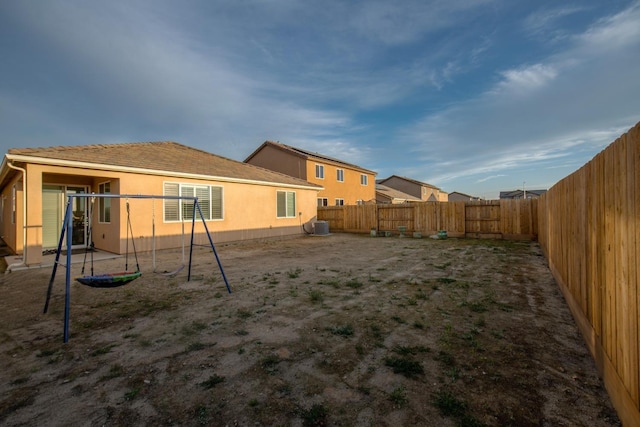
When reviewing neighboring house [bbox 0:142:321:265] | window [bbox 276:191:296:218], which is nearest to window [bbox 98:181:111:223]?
neighboring house [bbox 0:142:321:265]

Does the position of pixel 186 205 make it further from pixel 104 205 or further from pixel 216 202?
pixel 104 205

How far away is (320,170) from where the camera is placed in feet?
78.1

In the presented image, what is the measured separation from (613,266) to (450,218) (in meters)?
14.0

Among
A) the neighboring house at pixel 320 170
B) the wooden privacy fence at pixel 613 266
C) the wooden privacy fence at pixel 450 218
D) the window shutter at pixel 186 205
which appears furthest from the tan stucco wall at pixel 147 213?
the wooden privacy fence at pixel 613 266

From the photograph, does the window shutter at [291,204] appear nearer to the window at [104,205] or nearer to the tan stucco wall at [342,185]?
the tan stucco wall at [342,185]

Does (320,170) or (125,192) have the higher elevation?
(320,170)

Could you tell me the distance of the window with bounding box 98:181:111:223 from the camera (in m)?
10.0

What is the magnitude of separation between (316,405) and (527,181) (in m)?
44.5

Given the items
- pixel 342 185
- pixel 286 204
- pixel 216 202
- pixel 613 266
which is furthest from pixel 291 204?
pixel 613 266

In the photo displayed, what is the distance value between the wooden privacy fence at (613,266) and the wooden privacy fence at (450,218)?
1187cm

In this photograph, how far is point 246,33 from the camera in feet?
42.0

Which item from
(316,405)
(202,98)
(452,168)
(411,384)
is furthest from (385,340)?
(452,168)

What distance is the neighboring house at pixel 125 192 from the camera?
25.6 ft

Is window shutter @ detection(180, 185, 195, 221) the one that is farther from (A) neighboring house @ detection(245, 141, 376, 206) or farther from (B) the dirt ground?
(A) neighboring house @ detection(245, 141, 376, 206)
